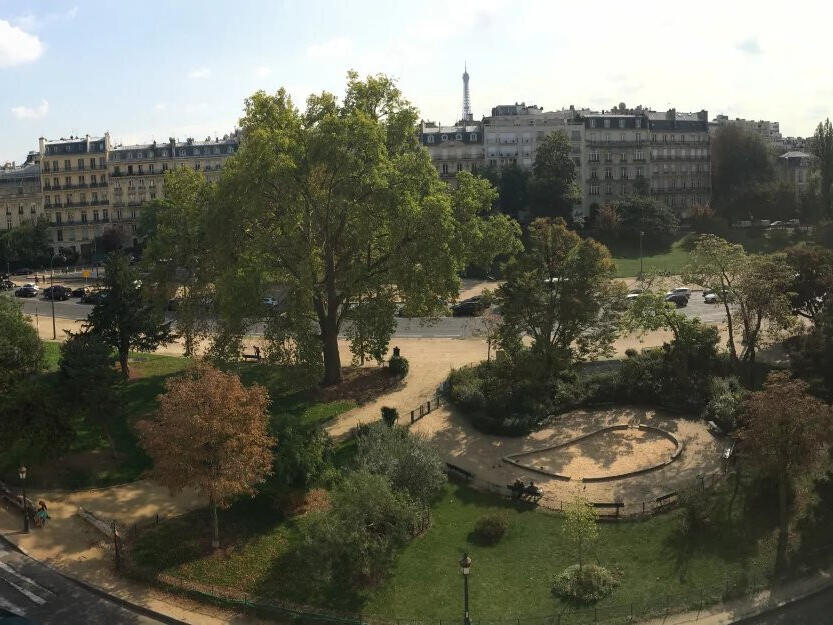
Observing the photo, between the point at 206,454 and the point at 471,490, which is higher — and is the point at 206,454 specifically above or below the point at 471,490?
above

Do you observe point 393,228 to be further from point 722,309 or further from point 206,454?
point 722,309

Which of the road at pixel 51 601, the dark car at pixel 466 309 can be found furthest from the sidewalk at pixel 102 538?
the dark car at pixel 466 309

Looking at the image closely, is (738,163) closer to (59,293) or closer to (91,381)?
(59,293)

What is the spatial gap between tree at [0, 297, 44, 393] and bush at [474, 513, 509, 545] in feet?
71.8

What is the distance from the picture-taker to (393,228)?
45.3m

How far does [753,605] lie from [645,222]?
68.6 m

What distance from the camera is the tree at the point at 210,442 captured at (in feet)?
100

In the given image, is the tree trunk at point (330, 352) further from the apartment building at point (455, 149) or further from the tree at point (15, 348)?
the apartment building at point (455, 149)

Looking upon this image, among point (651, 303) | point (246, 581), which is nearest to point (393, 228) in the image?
point (651, 303)

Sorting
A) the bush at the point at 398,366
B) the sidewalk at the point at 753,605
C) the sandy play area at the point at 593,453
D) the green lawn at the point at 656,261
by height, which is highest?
the green lawn at the point at 656,261

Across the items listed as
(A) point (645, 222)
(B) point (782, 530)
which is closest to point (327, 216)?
(B) point (782, 530)

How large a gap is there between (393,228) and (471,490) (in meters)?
15.6

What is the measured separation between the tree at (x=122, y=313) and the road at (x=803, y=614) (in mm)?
35815

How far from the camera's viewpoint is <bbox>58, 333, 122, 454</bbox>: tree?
37.8 m
